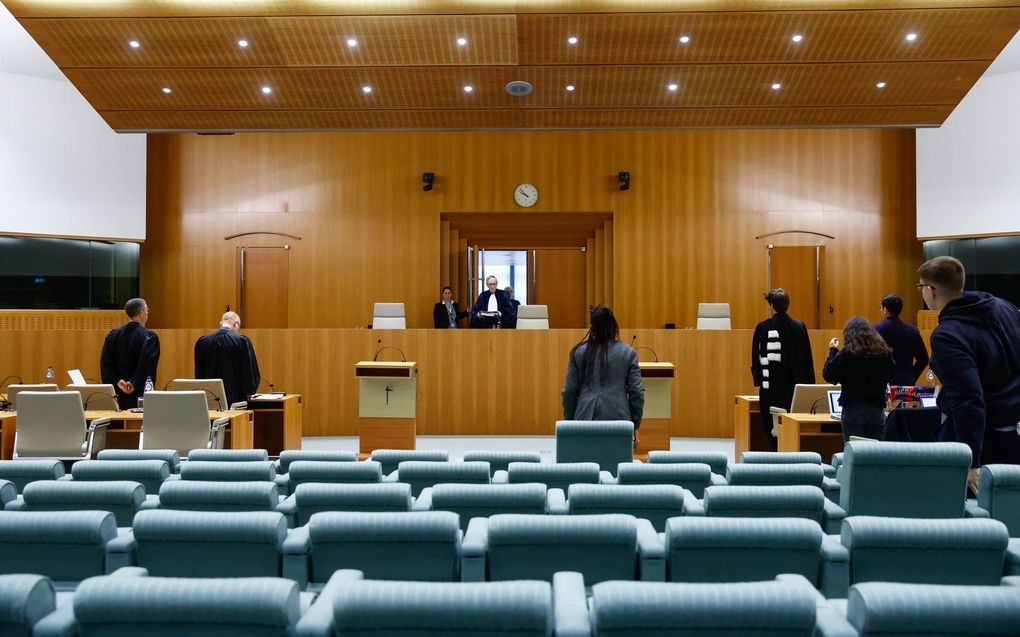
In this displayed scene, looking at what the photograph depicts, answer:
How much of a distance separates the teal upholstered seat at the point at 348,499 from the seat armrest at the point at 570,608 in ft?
2.79

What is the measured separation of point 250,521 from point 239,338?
5265 mm

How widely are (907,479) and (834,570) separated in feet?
2.69

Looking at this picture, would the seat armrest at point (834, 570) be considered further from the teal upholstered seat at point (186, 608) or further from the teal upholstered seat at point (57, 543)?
the teal upholstered seat at point (57, 543)

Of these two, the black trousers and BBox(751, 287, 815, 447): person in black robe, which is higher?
BBox(751, 287, 815, 447): person in black robe

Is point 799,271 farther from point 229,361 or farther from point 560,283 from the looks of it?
point 229,361

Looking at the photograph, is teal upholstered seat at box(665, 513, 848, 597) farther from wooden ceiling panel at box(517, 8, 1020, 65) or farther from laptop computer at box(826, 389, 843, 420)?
wooden ceiling panel at box(517, 8, 1020, 65)

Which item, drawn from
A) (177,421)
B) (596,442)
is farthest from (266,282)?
(596,442)

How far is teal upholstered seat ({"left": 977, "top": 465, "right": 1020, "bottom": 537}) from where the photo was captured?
7.77ft

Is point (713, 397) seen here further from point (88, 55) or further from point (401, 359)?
point (88, 55)

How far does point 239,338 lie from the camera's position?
6867 mm

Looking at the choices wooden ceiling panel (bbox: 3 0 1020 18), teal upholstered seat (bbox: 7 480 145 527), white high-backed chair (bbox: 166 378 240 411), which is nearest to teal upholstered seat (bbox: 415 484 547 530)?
teal upholstered seat (bbox: 7 480 145 527)

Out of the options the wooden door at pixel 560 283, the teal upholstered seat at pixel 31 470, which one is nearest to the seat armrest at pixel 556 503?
the teal upholstered seat at pixel 31 470

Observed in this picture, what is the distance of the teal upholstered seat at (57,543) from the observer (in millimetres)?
1924

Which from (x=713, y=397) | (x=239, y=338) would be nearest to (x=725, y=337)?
(x=713, y=397)
